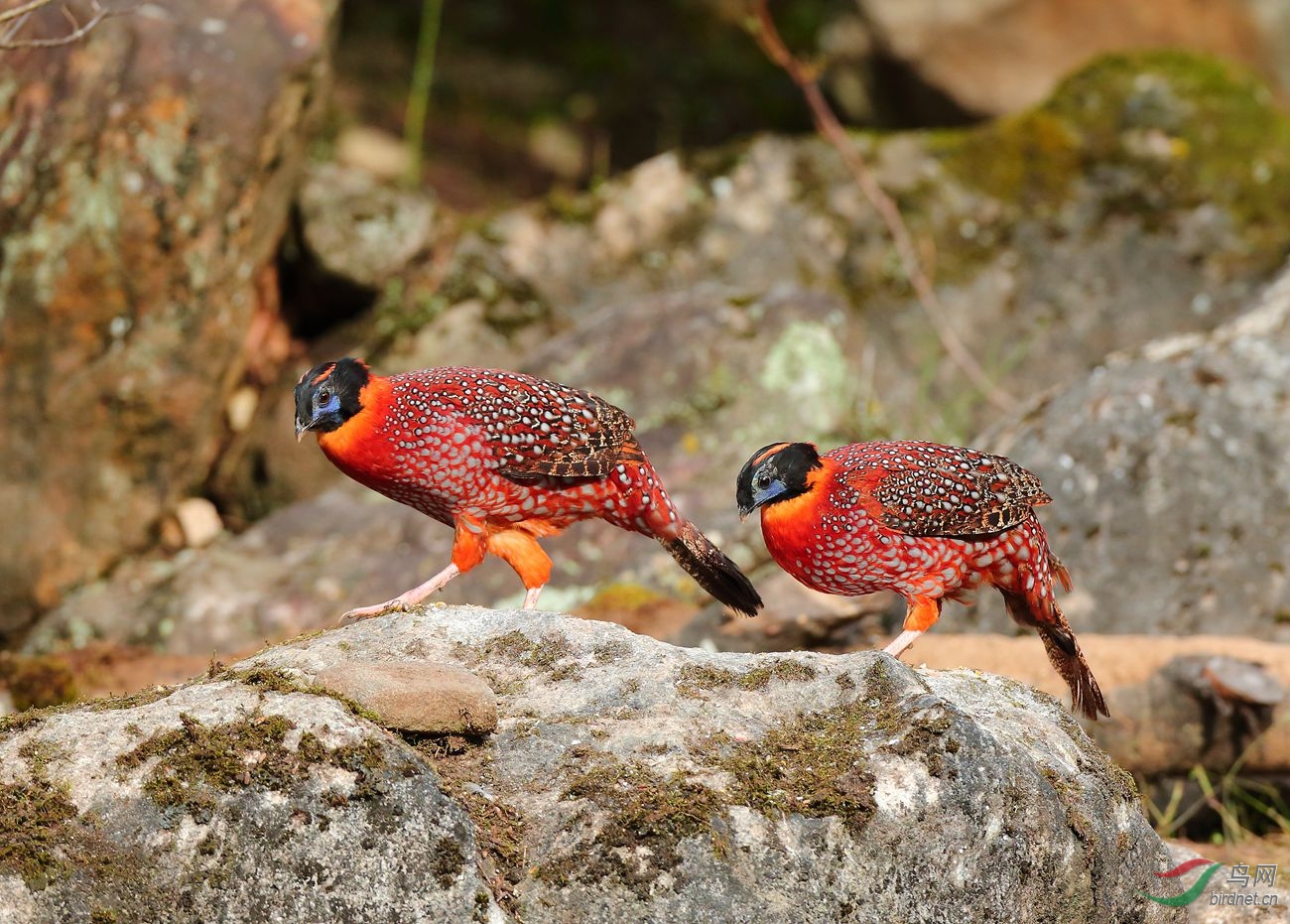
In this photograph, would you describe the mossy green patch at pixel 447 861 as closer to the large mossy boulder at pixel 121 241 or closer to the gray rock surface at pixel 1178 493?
the gray rock surface at pixel 1178 493

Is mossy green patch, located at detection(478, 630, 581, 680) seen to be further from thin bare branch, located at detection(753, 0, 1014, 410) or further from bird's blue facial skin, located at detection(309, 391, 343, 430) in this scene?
thin bare branch, located at detection(753, 0, 1014, 410)

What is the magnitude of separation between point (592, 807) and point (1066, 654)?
9.44 ft

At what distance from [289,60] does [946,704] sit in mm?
7026

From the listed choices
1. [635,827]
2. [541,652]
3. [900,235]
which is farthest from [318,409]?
[900,235]

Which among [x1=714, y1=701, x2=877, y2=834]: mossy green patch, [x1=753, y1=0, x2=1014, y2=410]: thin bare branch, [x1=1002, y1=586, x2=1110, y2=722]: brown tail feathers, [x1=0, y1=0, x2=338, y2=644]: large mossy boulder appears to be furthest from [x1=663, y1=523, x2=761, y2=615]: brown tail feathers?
[x1=753, y1=0, x2=1014, y2=410]: thin bare branch

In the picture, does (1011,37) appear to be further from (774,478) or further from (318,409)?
(318,409)

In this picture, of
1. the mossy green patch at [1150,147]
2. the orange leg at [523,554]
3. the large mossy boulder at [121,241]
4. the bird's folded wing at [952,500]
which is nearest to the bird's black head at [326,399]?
the orange leg at [523,554]

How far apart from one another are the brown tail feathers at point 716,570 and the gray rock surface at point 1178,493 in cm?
228

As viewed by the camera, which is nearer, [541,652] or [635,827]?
[635,827]

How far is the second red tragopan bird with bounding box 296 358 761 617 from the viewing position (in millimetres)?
5715

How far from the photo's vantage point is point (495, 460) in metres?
5.84

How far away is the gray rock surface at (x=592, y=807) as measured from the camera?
3.56 m

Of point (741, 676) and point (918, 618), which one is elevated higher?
point (741, 676)

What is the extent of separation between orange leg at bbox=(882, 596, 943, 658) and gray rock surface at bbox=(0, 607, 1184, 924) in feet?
3.94
